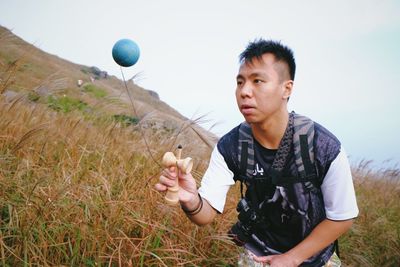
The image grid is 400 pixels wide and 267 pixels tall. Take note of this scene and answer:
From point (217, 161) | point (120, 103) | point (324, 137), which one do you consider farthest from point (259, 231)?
point (120, 103)

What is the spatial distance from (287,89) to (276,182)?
67 cm

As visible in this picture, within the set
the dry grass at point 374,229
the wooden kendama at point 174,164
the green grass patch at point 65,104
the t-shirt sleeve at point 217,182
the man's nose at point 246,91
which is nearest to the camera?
the wooden kendama at point 174,164

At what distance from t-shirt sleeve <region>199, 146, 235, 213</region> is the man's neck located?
0.30m

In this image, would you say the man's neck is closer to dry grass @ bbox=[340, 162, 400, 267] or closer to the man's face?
the man's face

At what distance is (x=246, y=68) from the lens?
7.15ft

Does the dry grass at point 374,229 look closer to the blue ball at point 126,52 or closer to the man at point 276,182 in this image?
the man at point 276,182

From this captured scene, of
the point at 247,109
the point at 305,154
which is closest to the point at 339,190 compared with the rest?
the point at 305,154

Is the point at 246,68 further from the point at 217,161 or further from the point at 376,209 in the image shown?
the point at 376,209

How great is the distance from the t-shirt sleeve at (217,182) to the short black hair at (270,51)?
0.70 m

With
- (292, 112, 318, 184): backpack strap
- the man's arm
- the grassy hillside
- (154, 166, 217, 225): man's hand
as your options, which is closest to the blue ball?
the grassy hillside

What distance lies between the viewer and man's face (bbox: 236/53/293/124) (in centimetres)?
209

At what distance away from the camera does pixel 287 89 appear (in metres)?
2.33

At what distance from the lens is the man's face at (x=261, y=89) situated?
6.86ft

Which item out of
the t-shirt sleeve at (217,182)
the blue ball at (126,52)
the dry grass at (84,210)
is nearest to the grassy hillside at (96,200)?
the dry grass at (84,210)
